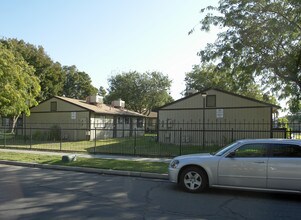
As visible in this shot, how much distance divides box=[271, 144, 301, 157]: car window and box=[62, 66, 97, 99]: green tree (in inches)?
2058

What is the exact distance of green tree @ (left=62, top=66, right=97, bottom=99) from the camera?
192 feet

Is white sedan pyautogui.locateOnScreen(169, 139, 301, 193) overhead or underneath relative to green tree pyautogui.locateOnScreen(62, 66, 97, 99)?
underneath

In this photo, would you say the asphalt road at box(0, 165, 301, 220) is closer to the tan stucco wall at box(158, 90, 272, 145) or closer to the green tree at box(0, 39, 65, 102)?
the tan stucco wall at box(158, 90, 272, 145)

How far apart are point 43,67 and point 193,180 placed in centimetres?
4020

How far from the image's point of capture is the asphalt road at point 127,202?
21.1ft

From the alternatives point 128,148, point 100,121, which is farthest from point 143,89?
point 128,148

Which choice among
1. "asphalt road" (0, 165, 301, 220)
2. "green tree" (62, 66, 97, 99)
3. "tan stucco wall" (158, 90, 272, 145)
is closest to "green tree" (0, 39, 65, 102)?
"green tree" (62, 66, 97, 99)

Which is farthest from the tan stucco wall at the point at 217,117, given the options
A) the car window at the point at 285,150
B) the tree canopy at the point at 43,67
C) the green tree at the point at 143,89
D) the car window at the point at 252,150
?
the green tree at the point at 143,89

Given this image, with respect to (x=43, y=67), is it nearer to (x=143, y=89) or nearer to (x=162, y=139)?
(x=143, y=89)

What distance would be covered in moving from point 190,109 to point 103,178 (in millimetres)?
16537

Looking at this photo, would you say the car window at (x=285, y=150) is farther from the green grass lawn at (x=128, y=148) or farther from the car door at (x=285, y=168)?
the green grass lawn at (x=128, y=148)

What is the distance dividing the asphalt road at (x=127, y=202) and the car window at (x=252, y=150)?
1.01 m

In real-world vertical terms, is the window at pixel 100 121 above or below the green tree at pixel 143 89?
below

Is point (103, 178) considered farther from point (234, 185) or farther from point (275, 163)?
point (275, 163)
